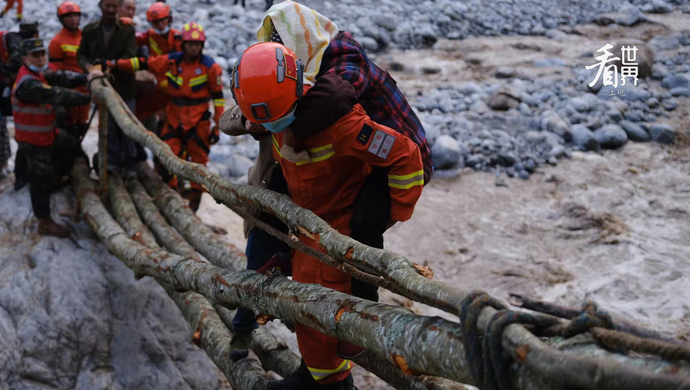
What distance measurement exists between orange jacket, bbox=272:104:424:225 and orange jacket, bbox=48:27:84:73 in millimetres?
3565

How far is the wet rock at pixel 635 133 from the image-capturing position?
9469mm

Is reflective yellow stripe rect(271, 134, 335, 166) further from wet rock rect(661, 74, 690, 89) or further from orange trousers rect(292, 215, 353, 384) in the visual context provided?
wet rock rect(661, 74, 690, 89)

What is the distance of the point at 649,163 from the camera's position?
28.8 ft

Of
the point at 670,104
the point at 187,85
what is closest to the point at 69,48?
the point at 187,85

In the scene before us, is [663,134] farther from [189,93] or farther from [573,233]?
[189,93]

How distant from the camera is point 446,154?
848cm

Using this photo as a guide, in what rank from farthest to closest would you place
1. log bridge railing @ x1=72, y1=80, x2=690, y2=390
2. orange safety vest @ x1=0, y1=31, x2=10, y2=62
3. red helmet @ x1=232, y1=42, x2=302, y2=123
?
orange safety vest @ x1=0, y1=31, x2=10, y2=62
red helmet @ x1=232, y1=42, x2=302, y2=123
log bridge railing @ x1=72, y1=80, x2=690, y2=390

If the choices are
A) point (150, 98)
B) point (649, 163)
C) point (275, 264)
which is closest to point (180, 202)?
point (150, 98)

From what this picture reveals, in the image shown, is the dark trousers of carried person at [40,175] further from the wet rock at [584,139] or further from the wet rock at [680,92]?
the wet rock at [680,92]

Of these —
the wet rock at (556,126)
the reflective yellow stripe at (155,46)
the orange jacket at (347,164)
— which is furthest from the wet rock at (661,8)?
the orange jacket at (347,164)

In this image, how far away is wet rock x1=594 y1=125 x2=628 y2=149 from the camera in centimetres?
927

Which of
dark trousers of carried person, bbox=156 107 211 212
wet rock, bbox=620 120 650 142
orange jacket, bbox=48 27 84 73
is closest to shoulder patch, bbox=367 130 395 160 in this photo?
dark trousers of carried person, bbox=156 107 211 212

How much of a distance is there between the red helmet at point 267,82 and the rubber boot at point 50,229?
298 cm

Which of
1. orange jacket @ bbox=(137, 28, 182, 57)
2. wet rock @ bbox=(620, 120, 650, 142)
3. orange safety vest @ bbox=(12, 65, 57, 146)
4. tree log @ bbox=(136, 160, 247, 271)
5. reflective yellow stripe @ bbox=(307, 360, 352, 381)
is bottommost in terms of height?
wet rock @ bbox=(620, 120, 650, 142)
